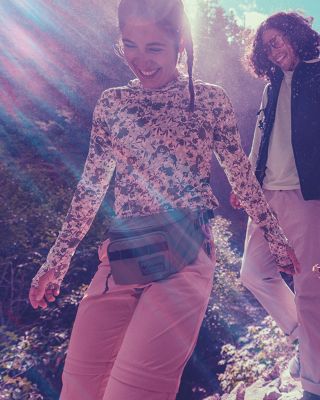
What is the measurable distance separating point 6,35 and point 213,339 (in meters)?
9.83

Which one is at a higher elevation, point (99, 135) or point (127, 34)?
point (127, 34)

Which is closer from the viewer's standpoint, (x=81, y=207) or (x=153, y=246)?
(x=153, y=246)

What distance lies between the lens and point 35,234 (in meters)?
6.32

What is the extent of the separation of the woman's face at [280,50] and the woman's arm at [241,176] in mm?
1177

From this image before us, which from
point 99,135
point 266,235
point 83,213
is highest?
point 99,135

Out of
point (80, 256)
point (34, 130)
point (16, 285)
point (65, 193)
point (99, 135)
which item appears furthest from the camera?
point (34, 130)

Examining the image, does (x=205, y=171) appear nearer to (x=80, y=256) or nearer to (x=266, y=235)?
(x=266, y=235)

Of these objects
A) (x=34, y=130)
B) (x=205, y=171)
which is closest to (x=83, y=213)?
(x=205, y=171)

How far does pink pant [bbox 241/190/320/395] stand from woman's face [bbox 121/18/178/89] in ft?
4.37

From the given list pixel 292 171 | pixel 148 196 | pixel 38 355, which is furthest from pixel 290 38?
pixel 38 355

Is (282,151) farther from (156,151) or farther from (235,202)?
(156,151)

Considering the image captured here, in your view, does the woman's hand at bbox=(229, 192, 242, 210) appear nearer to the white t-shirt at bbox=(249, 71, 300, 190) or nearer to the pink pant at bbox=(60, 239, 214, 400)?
the white t-shirt at bbox=(249, 71, 300, 190)

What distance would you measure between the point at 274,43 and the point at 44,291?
7.20 ft

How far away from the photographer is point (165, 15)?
76.3 inches
